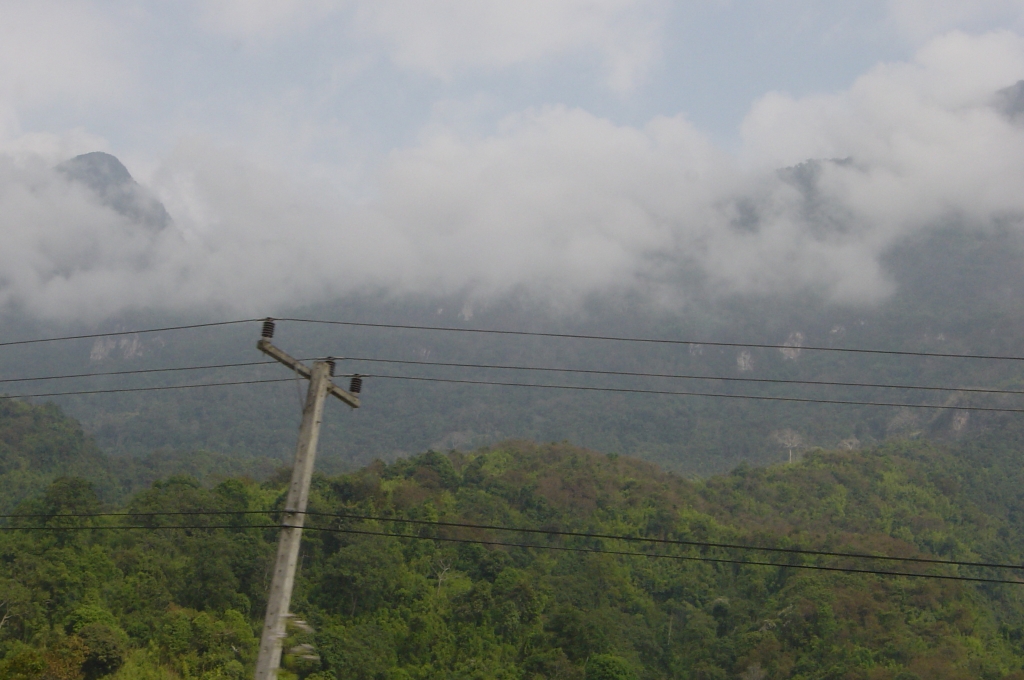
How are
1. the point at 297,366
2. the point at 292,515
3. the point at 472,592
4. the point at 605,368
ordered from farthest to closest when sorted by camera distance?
the point at 605,368, the point at 472,592, the point at 297,366, the point at 292,515

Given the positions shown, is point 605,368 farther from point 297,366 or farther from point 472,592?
point 297,366

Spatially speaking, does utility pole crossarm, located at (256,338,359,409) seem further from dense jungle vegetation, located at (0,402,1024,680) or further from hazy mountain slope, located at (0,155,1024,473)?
hazy mountain slope, located at (0,155,1024,473)

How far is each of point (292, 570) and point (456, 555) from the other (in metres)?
49.0

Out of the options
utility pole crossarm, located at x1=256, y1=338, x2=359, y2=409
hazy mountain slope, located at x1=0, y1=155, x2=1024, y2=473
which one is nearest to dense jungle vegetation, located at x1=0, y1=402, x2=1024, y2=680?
utility pole crossarm, located at x1=256, y1=338, x2=359, y2=409

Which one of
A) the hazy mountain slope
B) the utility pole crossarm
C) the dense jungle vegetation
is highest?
the hazy mountain slope

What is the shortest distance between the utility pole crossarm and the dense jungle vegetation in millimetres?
26582

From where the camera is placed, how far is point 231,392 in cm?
15238

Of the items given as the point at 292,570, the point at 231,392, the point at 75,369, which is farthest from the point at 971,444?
the point at 75,369

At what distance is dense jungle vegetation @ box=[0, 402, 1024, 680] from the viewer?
4606 cm

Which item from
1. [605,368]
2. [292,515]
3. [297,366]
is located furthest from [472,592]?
[605,368]

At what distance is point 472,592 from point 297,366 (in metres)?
42.7

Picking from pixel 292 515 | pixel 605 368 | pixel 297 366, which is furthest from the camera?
pixel 605 368

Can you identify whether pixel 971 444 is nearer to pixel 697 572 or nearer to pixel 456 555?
pixel 697 572

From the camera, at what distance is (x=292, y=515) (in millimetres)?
12898
